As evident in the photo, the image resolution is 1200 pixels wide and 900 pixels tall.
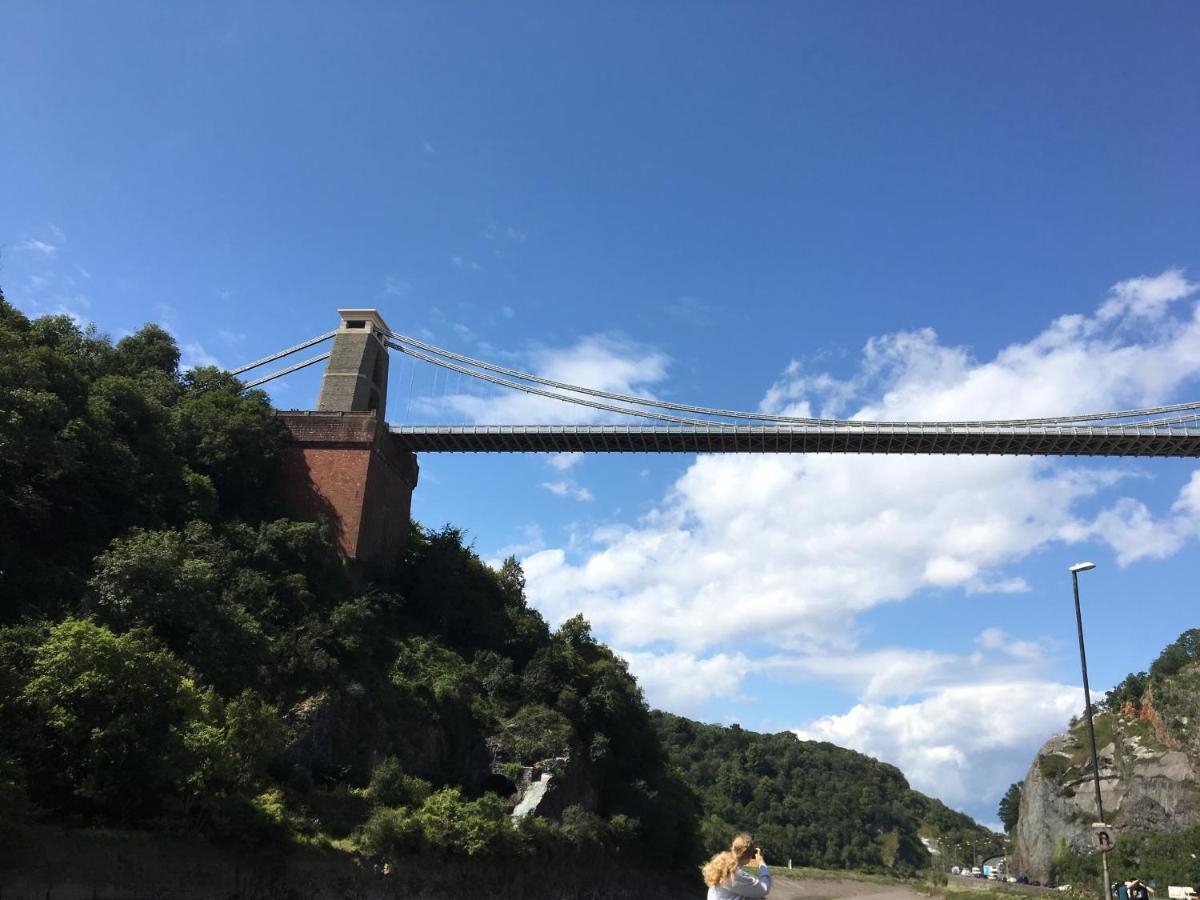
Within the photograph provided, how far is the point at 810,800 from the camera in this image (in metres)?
117

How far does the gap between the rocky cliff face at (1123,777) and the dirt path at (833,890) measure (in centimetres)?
1130

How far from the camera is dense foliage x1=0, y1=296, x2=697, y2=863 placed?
2048 cm

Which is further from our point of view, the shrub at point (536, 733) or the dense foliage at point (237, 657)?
the shrub at point (536, 733)

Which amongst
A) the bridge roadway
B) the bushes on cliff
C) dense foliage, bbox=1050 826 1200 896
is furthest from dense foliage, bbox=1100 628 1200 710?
the bushes on cliff

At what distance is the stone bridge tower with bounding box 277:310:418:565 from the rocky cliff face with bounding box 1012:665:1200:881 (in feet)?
142

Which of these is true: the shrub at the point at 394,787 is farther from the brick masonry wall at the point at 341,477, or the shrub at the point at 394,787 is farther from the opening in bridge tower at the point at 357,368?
the opening in bridge tower at the point at 357,368

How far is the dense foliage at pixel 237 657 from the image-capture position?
67.2 ft

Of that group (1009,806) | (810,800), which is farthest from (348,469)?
(1009,806)

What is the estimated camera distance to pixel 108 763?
66.1 feet

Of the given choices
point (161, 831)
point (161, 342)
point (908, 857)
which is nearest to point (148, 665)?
point (161, 831)

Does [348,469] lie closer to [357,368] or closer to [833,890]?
[357,368]

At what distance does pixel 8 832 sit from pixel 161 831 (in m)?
4.17

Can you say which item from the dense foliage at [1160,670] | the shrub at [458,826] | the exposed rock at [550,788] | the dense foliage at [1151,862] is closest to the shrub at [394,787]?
the shrub at [458,826]

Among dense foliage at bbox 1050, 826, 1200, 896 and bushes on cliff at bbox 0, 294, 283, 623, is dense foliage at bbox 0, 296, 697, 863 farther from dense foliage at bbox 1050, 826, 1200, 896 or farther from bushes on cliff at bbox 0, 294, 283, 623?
dense foliage at bbox 1050, 826, 1200, 896
